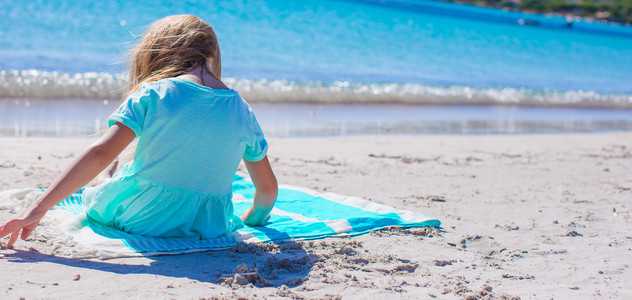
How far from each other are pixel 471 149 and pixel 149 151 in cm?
402

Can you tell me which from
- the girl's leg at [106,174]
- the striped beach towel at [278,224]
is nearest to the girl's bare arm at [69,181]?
the striped beach towel at [278,224]

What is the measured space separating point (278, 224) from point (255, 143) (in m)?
0.59

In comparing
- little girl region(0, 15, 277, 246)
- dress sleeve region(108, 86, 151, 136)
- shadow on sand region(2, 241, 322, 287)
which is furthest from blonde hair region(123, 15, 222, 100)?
shadow on sand region(2, 241, 322, 287)

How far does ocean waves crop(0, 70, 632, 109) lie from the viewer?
7348 mm

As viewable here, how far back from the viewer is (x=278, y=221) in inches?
119

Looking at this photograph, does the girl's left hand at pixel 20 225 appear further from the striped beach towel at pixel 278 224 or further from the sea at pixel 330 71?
the sea at pixel 330 71

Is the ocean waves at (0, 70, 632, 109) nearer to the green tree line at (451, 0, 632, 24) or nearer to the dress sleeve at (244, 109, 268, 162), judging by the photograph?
the dress sleeve at (244, 109, 268, 162)

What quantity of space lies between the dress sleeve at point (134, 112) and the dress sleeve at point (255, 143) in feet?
1.41

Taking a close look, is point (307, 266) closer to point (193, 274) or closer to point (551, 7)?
point (193, 274)

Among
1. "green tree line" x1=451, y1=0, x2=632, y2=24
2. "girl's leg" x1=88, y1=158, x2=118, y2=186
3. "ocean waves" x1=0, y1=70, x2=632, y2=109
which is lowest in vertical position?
"ocean waves" x1=0, y1=70, x2=632, y2=109

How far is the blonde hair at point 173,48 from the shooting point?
7.90 ft

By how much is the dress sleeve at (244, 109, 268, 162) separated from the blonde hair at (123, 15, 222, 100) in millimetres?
305

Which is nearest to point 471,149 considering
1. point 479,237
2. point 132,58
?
point 479,237

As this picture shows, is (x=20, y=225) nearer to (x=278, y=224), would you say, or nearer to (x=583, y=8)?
(x=278, y=224)
